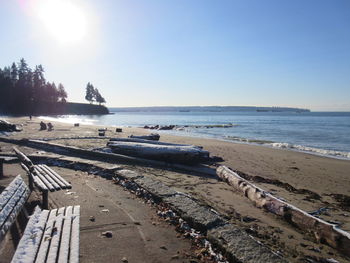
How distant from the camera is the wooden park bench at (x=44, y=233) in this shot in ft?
7.82

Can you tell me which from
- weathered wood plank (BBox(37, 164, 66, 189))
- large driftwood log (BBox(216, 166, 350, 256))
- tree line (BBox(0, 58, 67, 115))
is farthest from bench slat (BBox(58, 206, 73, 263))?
tree line (BBox(0, 58, 67, 115))

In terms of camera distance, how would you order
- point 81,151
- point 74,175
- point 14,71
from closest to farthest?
point 74,175, point 81,151, point 14,71

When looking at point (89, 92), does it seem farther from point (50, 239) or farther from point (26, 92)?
point (50, 239)

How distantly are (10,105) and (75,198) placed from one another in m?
79.2

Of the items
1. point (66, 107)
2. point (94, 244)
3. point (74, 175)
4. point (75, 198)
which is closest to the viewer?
point (94, 244)

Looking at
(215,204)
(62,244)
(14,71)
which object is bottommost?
(215,204)

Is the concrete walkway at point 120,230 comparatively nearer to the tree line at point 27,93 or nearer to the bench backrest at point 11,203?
the bench backrest at point 11,203

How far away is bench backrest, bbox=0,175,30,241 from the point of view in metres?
2.86

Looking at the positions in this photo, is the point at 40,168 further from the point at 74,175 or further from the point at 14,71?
the point at 14,71

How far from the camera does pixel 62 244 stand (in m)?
2.58

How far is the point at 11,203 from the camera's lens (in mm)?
3324

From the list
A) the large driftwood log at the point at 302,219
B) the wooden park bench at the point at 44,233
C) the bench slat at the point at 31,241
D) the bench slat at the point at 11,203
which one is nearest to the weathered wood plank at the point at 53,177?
the bench slat at the point at 11,203

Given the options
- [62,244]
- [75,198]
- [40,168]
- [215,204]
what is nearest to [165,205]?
[215,204]

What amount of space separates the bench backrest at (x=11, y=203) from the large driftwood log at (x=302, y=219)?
4.29m
